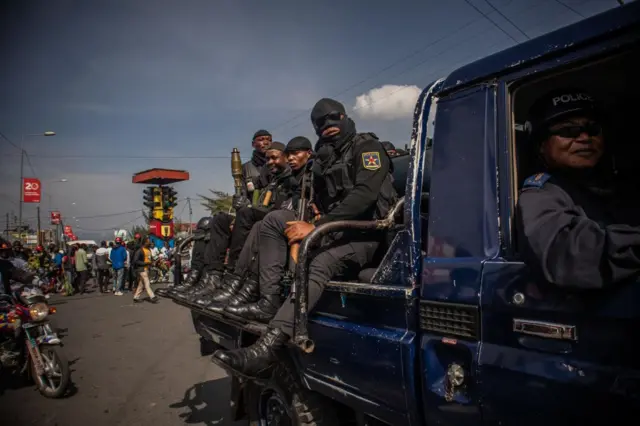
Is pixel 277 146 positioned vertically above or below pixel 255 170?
above

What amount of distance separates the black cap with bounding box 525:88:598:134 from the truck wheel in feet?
6.65

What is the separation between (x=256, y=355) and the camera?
249 cm

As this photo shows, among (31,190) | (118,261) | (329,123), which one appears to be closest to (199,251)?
(329,123)

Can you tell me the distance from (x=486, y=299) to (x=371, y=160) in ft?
4.43

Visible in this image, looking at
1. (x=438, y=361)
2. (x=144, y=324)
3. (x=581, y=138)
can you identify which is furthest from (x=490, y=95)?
(x=144, y=324)

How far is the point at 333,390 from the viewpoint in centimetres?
225

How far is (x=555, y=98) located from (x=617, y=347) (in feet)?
2.95

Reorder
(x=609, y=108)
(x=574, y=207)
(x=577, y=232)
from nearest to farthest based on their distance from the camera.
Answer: (x=577, y=232) < (x=574, y=207) < (x=609, y=108)

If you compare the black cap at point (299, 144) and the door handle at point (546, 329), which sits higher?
the black cap at point (299, 144)

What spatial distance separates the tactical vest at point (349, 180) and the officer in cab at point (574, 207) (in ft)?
3.46

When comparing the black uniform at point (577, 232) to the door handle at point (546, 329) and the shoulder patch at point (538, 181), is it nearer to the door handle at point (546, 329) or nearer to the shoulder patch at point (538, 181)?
the shoulder patch at point (538, 181)

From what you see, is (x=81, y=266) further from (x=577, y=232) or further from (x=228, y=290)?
(x=577, y=232)

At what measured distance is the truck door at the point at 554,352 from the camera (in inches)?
46.2

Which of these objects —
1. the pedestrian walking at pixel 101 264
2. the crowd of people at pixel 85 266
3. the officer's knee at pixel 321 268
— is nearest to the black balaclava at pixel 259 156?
the officer's knee at pixel 321 268
